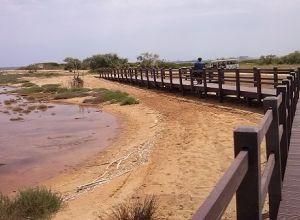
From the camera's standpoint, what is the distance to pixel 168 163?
34.6 ft

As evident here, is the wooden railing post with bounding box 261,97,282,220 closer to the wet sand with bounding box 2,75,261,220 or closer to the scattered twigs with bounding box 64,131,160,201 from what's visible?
the wet sand with bounding box 2,75,261,220

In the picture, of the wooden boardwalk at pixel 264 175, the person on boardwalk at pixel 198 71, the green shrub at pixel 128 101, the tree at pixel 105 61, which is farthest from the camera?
the tree at pixel 105 61

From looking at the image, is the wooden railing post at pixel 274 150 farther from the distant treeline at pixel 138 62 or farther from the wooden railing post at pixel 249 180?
the distant treeline at pixel 138 62

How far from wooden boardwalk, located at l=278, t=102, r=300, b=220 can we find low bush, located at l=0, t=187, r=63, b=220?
4.13m

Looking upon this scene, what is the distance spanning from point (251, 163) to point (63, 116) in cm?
2329

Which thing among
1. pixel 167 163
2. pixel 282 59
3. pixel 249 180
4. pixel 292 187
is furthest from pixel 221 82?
pixel 282 59

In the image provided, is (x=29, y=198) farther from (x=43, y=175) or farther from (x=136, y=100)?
(x=136, y=100)

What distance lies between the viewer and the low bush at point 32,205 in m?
7.78

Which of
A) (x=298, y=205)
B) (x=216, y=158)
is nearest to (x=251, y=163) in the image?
(x=298, y=205)

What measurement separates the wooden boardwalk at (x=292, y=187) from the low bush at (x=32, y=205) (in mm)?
4131

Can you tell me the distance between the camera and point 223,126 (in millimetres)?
14031

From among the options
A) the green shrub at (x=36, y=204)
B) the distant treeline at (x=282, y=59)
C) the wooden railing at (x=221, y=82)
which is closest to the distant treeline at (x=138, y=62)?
the distant treeline at (x=282, y=59)

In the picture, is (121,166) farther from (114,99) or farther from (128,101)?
(114,99)

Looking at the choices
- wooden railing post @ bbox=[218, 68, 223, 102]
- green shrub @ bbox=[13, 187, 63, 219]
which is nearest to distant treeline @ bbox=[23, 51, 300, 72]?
wooden railing post @ bbox=[218, 68, 223, 102]
